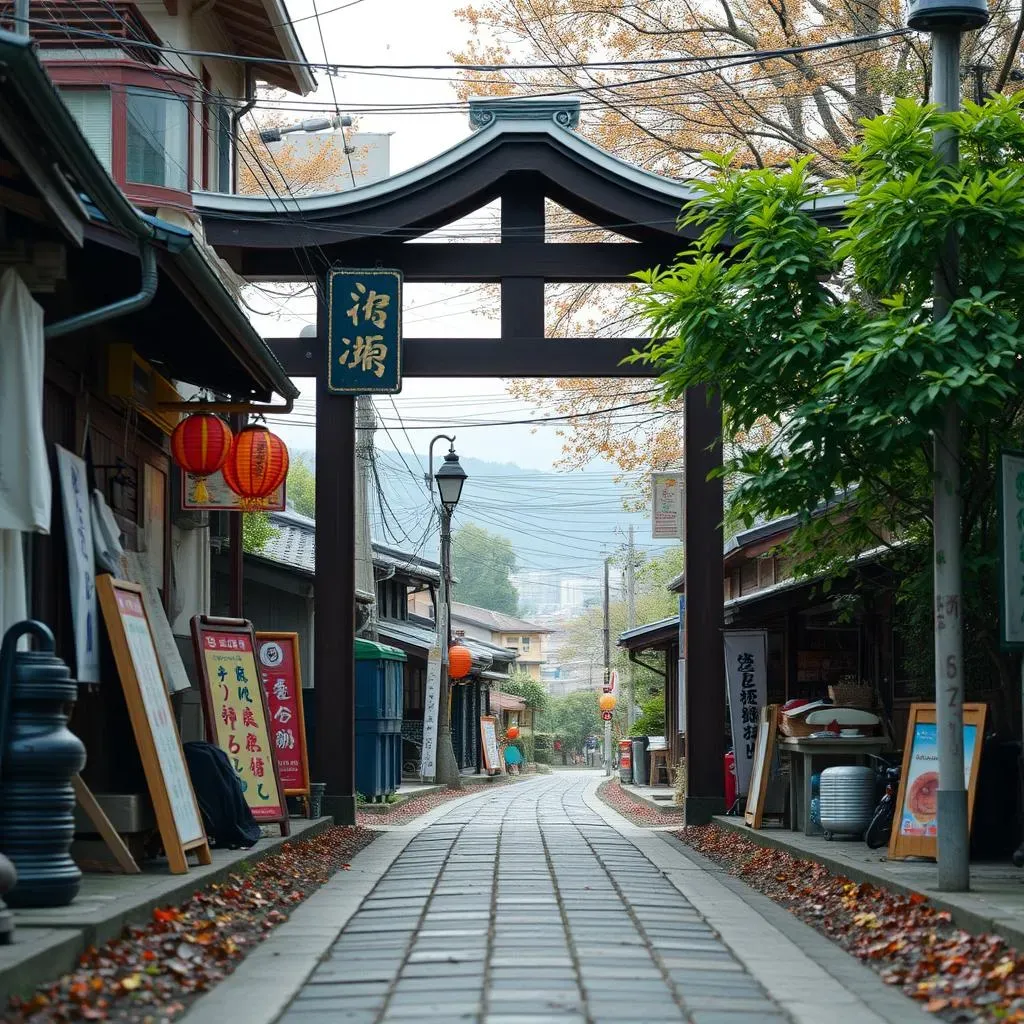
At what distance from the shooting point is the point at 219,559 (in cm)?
2553

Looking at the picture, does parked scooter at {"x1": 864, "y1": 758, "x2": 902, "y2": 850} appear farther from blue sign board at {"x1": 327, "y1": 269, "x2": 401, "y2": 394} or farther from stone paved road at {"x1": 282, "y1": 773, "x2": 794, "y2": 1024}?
blue sign board at {"x1": 327, "y1": 269, "x2": 401, "y2": 394}

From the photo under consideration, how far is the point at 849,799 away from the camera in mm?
13766

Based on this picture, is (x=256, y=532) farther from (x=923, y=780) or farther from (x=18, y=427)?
(x=18, y=427)

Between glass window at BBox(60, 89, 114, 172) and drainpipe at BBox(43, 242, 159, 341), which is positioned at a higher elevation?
glass window at BBox(60, 89, 114, 172)

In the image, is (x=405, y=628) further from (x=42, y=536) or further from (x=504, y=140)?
(x=42, y=536)

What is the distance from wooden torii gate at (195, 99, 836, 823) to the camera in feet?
57.1

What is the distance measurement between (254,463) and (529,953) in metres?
7.87

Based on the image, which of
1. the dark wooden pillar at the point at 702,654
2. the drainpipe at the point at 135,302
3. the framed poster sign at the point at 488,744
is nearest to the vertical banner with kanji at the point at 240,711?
the drainpipe at the point at 135,302

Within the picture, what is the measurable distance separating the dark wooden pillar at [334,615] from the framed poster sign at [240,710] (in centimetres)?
338

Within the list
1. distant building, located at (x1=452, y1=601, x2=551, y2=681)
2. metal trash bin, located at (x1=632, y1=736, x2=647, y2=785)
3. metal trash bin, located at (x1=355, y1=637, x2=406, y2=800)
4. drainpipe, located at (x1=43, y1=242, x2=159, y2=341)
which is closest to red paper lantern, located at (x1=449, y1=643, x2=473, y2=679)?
metal trash bin, located at (x1=632, y1=736, x2=647, y2=785)

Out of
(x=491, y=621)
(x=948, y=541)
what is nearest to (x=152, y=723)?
(x=948, y=541)

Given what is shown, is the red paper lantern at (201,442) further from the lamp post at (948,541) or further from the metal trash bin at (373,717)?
the metal trash bin at (373,717)

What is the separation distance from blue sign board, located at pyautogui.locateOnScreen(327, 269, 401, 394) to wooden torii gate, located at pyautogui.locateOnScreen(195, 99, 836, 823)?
0.18 metres

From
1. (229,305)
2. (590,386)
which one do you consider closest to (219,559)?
(590,386)
